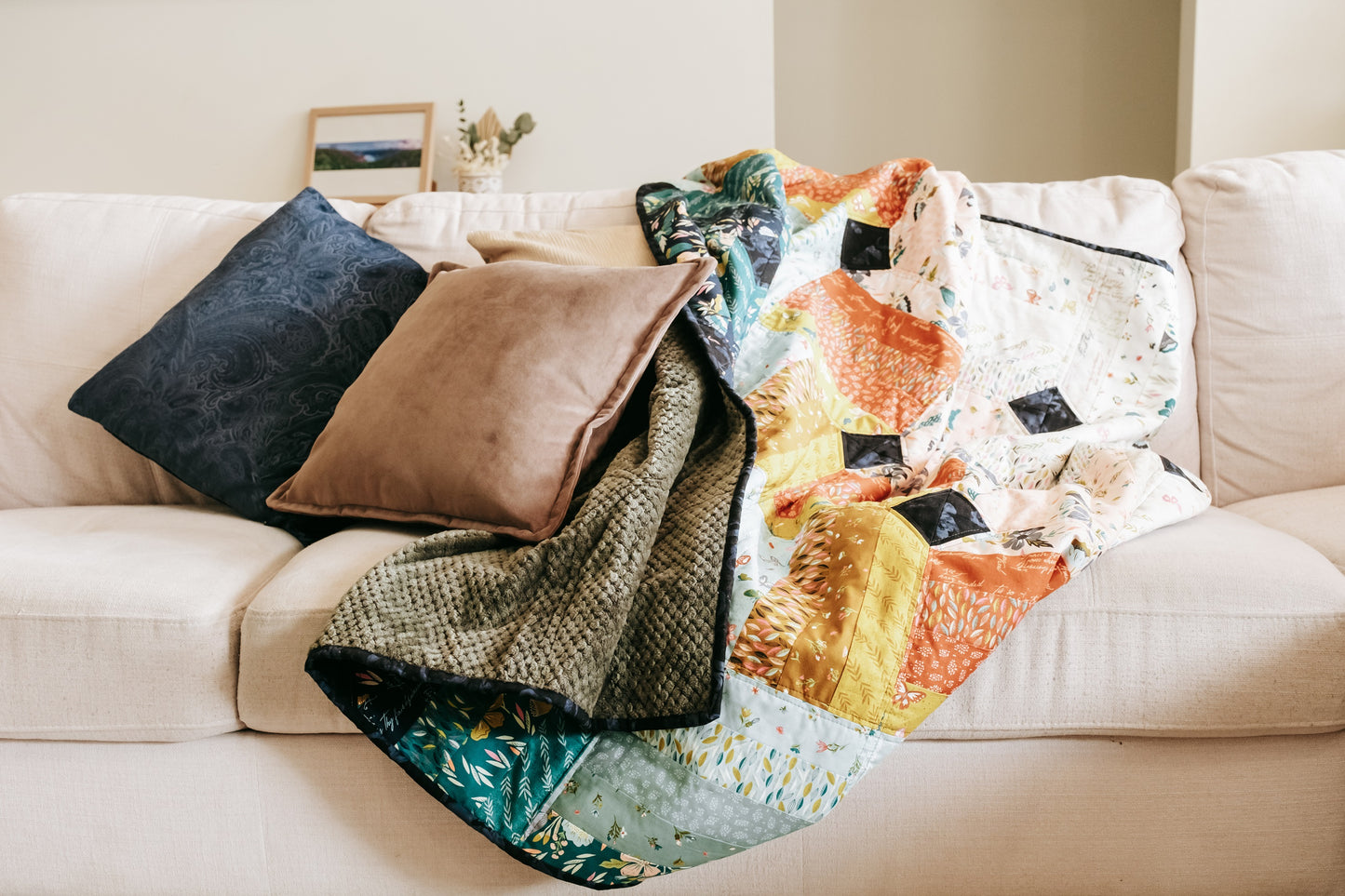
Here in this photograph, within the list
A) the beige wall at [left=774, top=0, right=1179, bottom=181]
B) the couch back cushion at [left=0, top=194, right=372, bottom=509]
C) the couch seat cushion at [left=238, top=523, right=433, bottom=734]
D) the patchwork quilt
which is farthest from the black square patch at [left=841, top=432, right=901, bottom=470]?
the beige wall at [left=774, top=0, right=1179, bottom=181]

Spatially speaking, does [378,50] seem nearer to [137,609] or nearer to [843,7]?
[843,7]

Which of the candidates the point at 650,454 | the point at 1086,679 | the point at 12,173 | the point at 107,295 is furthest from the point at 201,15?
the point at 1086,679

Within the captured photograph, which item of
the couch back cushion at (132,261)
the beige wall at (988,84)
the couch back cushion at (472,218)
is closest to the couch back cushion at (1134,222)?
the couch back cushion at (132,261)

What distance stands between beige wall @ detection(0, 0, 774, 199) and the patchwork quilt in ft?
5.71

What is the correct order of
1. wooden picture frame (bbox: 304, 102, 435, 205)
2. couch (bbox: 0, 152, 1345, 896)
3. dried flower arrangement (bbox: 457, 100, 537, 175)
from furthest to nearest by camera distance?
wooden picture frame (bbox: 304, 102, 435, 205) → dried flower arrangement (bbox: 457, 100, 537, 175) → couch (bbox: 0, 152, 1345, 896)

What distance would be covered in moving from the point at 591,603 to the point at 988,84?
3.54 meters

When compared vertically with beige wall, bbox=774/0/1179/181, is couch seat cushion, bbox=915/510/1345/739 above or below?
below

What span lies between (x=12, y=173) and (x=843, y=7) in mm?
3408

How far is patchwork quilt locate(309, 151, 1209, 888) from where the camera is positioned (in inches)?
35.0

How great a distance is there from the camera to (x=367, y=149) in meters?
Result: 3.41

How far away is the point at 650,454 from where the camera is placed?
1057 mm

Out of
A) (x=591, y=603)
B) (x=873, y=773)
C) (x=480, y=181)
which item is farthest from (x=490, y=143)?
(x=873, y=773)

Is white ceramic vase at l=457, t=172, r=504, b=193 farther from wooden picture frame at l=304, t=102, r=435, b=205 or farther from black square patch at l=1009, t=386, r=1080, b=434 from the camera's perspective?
black square patch at l=1009, t=386, r=1080, b=434

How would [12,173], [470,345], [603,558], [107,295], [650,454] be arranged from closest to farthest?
[603,558] → [650,454] → [470,345] → [107,295] → [12,173]
